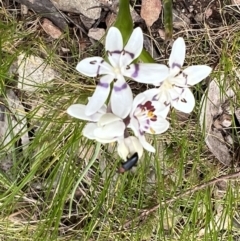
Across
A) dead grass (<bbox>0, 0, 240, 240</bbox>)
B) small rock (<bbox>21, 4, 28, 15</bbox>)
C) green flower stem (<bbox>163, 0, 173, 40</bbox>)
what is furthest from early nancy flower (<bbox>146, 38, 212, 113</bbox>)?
small rock (<bbox>21, 4, 28, 15</bbox>)

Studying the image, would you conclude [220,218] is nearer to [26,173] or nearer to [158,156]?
[158,156]

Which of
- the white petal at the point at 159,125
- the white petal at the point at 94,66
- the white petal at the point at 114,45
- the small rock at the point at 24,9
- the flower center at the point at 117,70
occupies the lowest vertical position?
the small rock at the point at 24,9

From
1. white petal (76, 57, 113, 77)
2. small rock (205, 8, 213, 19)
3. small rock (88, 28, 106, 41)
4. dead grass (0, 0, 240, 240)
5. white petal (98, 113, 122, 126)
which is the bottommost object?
dead grass (0, 0, 240, 240)

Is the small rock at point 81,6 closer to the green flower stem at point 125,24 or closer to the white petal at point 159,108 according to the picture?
the green flower stem at point 125,24

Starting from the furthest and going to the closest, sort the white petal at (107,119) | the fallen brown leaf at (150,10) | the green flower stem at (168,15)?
the fallen brown leaf at (150,10)
the green flower stem at (168,15)
the white petal at (107,119)

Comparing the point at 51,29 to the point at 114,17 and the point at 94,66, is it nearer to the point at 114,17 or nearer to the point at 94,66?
the point at 114,17

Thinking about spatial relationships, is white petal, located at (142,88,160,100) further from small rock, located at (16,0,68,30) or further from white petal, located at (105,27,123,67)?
small rock, located at (16,0,68,30)

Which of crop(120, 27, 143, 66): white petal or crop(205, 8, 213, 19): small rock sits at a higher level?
crop(120, 27, 143, 66): white petal

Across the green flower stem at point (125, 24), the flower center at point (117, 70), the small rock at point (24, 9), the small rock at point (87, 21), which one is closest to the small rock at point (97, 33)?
the small rock at point (87, 21)
